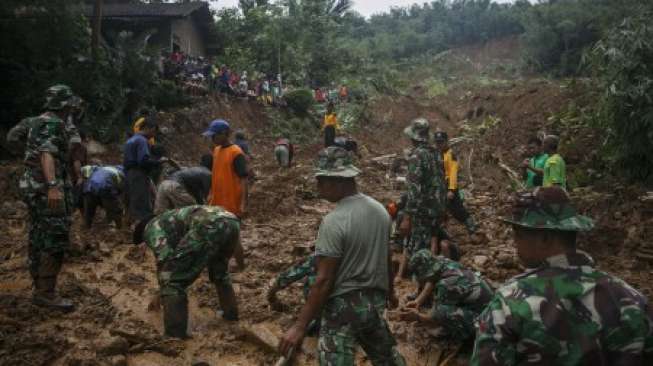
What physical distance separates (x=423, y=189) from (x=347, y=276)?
2594 mm

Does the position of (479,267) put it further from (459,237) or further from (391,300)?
(391,300)

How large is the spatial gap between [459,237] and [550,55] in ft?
88.9

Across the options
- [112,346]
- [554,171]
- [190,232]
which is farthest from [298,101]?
[112,346]

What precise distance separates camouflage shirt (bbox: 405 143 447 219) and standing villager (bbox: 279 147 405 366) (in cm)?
228

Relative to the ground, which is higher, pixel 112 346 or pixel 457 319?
pixel 457 319

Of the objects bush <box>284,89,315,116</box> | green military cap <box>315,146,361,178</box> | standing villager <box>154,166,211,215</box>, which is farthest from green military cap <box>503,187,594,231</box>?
bush <box>284,89,315,116</box>

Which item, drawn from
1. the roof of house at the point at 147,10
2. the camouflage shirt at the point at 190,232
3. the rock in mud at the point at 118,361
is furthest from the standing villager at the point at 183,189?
the roof of house at the point at 147,10

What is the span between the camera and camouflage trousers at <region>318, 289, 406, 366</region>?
2.57m

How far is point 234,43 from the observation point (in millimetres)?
24984

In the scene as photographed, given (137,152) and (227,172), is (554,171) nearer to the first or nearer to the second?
(227,172)

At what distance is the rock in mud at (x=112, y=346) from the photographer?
11.5ft

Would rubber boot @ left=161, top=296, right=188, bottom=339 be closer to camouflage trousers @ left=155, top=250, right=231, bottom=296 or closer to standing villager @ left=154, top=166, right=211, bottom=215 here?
camouflage trousers @ left=155, top=250, right=231, bottom=296

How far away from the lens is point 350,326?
103 inches

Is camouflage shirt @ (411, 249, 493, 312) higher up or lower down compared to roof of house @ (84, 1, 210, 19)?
lower down
